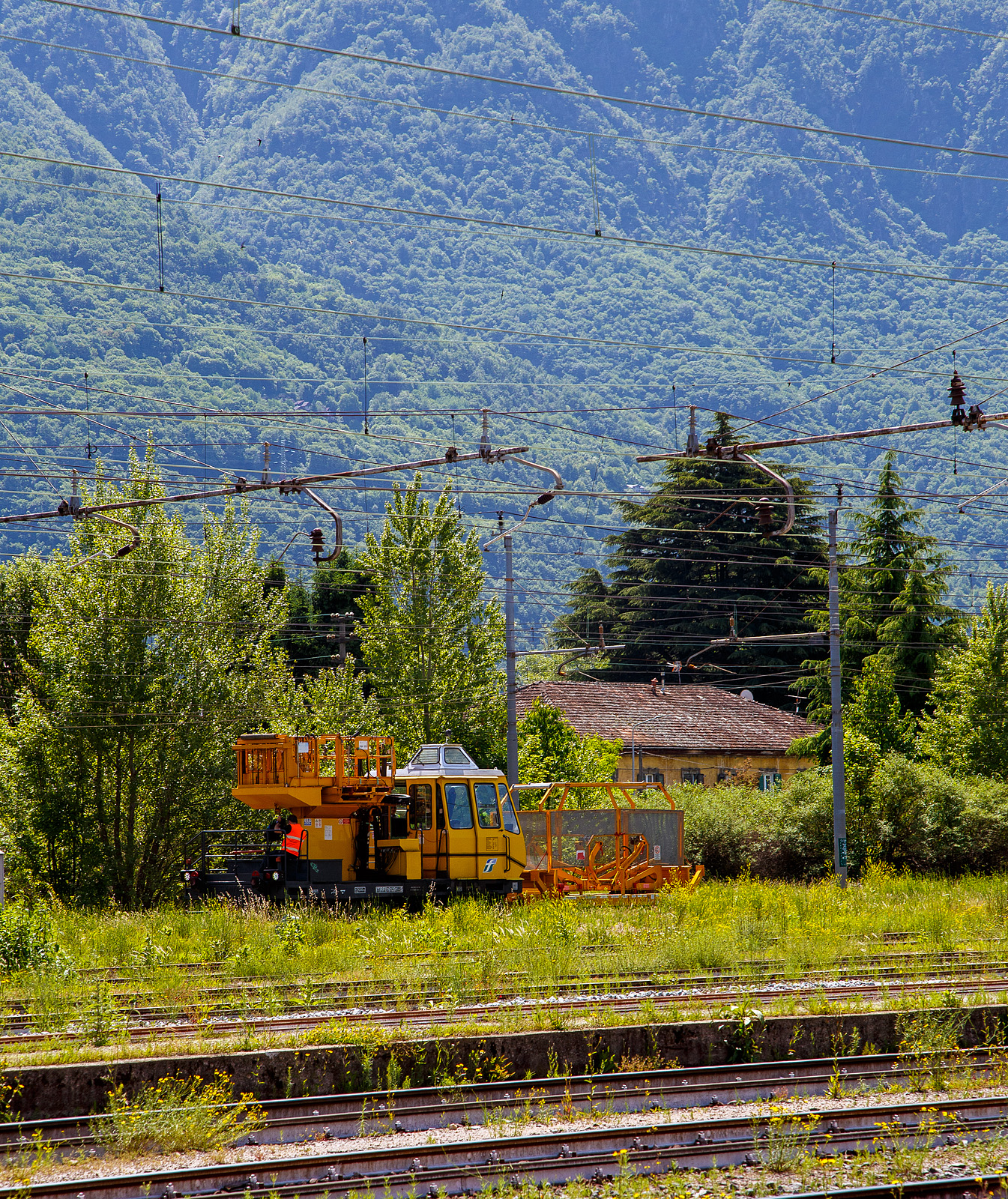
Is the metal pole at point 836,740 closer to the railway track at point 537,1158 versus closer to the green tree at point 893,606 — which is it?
the railway track at point 537,1158

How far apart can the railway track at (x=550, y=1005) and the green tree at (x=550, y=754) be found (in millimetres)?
20528

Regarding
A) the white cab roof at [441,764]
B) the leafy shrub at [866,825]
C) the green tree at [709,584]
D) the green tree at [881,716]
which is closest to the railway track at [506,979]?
the white cab roof at [441,764]

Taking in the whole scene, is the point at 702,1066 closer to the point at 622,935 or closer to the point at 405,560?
the point at 622,935

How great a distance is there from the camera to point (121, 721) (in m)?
28.7

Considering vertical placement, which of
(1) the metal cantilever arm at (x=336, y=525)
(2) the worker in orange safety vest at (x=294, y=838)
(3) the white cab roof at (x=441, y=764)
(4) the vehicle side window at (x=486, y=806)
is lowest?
(2) the worker in orange safety vest at (x=294, y=838)

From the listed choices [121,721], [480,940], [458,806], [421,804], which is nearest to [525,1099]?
[480,940]

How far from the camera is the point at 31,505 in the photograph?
516 feet

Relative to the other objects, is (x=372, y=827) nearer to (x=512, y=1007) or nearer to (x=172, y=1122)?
(x=512, y=1007)

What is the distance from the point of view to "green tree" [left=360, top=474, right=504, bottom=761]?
123ft

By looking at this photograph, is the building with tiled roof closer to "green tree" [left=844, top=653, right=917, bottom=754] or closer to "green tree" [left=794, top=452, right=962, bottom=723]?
"green tree" [left=794, top=452, right=962, bottom=723]

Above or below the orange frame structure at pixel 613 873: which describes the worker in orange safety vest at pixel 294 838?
above

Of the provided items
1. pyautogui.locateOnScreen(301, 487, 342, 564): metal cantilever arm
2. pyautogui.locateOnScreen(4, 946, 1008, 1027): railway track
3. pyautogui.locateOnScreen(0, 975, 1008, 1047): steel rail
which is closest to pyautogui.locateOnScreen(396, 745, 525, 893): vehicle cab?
pyautogui.locateOnScreen(4, 946, 1008, 1027): railway track

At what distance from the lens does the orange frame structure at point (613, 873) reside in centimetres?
2527

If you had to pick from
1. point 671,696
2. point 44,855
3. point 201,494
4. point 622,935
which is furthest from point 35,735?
point 671,696
